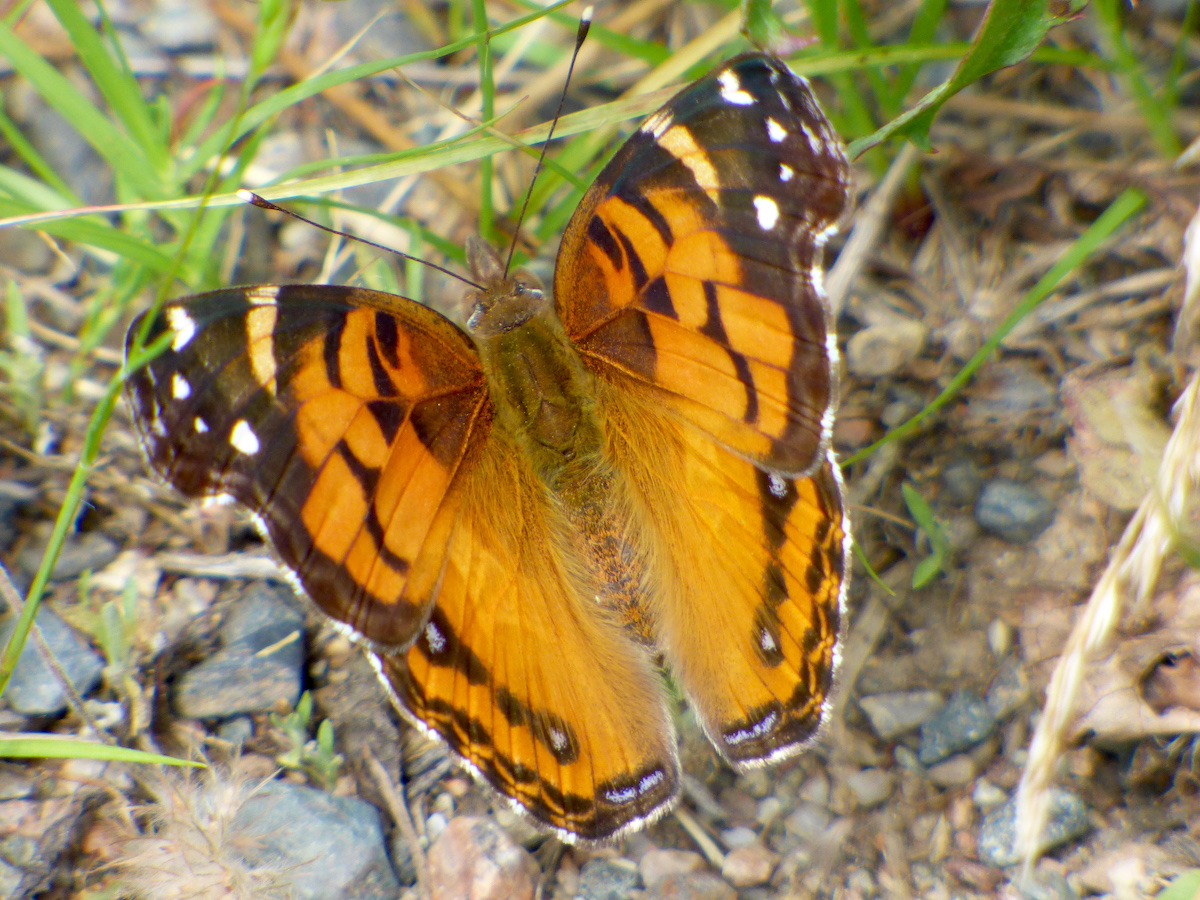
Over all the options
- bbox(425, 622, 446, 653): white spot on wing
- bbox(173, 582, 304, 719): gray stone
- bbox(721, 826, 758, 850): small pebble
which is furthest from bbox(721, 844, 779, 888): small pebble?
bbox(173, 582, 304, 719): gray stone

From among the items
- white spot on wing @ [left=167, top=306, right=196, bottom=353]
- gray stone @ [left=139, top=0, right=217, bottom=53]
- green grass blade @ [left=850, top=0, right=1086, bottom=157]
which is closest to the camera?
white spot on wing @ [left=167, top=306, right=196, bottom=353]

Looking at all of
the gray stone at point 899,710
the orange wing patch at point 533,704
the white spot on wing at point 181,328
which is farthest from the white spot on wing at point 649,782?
the white spot on wing at point 181,328

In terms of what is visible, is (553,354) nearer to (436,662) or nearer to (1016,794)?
(436,662)

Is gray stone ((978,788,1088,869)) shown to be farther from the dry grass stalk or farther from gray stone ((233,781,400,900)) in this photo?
gray stone ((233,781,400,900))

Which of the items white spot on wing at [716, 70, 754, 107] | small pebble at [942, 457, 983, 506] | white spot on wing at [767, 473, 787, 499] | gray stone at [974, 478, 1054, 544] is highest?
white spot on wing at [716, 70, 754, 107]

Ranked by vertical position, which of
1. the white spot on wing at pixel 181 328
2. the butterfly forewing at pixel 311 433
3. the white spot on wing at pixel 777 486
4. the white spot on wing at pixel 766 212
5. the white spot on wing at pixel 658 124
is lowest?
the white spot on wing at pixel 777 486

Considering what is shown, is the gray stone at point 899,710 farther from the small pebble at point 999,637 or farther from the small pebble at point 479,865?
the small pebble at point 479,865

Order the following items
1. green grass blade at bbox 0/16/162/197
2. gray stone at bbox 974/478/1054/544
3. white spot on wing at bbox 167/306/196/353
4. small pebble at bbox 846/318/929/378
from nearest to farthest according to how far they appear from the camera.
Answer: white spot on wing at bbox 167/306/196/353, gray stone at bbox 974/478/1054/544, green grass blade at bbox 0/16/162/197, small pebble at bbox 846/318/929/378
